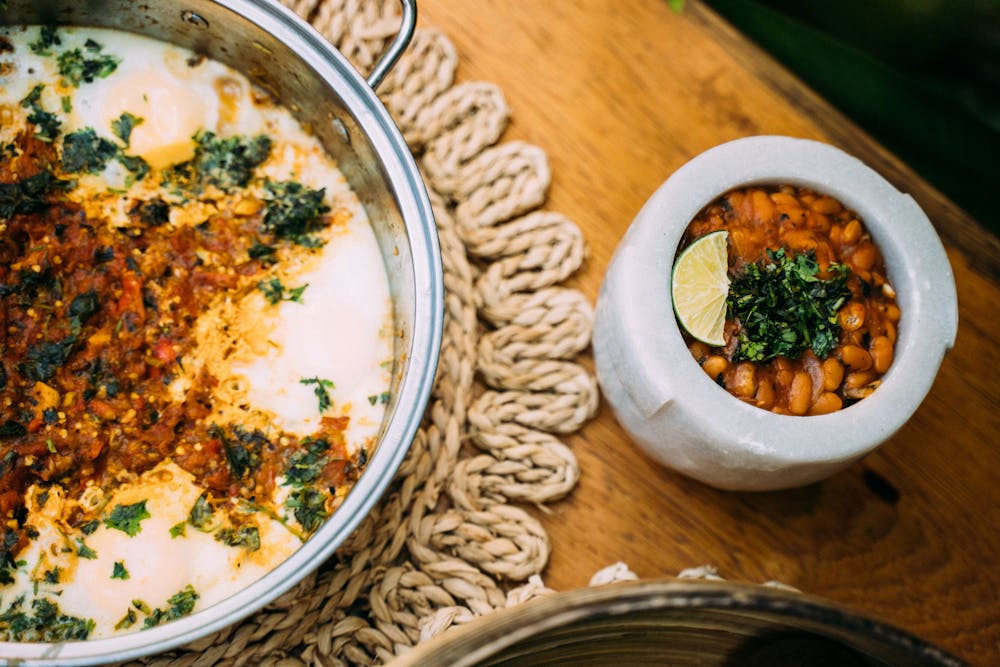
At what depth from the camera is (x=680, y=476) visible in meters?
1.62

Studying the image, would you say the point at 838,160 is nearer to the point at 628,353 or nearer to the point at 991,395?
the point at 628,353

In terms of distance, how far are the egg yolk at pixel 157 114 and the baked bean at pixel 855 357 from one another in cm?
116

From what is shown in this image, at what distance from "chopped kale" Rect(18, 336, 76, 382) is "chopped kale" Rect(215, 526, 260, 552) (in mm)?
397

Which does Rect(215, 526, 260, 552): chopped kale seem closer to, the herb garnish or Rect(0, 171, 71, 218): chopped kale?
Rect(0, 171, 71, 218): chopped kale

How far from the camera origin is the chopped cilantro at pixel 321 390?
152 centimetres

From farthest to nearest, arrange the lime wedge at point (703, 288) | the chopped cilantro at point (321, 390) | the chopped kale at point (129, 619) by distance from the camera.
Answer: the chopped cilantro at point (321, 390) → the chopped kale at point (129, 619) → the lime wedge at point (703, 288)

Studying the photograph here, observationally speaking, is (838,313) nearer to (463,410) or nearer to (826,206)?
(826,206)

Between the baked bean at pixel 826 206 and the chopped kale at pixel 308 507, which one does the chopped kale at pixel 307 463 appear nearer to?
the chopped kale at pixel 308 507

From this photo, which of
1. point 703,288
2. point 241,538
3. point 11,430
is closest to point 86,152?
point 11,430

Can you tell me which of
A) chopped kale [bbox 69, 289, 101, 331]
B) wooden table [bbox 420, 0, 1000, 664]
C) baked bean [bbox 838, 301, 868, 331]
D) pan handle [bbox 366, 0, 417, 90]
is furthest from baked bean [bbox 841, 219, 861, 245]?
chopped kale [bbox 69, 289, 101, 331]

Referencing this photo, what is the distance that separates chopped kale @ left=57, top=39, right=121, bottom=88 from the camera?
5.17ft

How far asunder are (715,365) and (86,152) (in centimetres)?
115

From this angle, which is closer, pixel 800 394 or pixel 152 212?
pixel 800 394

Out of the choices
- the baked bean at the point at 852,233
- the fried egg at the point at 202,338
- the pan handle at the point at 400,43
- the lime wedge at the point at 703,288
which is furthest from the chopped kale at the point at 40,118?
the baked bean at the point at 852,233
